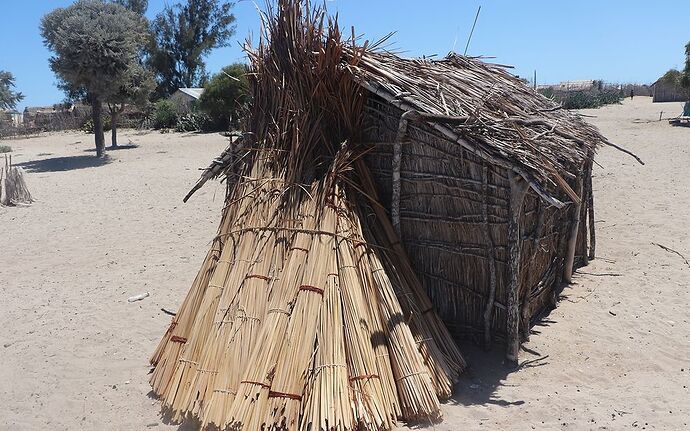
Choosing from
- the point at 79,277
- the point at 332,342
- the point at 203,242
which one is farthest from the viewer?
the point at 203,242

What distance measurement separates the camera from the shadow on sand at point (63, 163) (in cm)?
1531

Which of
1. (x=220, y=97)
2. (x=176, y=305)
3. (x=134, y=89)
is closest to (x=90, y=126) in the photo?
(x=220, y=97)

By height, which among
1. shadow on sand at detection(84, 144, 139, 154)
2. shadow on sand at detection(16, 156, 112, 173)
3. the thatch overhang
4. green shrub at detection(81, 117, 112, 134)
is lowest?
shadow on sand at detection(16, 156, 112, 173)

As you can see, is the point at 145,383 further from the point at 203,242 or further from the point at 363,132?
the point at 203,242

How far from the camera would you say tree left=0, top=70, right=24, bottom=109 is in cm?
2876

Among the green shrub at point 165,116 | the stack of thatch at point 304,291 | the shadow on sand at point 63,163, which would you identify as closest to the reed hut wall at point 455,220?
the stack of thatch at point 304,291

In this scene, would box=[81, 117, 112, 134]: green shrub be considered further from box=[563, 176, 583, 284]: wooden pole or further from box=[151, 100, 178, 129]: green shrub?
box=[563, 176, 583, 284]: wooden pole

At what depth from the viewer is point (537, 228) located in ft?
15.5

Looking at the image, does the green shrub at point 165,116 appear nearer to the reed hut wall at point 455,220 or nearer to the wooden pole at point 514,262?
the reed hut wall at point 455,220

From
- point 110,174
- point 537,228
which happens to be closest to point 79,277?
point 537,228

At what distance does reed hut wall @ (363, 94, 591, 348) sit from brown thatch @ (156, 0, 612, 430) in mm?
10

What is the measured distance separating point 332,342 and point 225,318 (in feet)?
2.40

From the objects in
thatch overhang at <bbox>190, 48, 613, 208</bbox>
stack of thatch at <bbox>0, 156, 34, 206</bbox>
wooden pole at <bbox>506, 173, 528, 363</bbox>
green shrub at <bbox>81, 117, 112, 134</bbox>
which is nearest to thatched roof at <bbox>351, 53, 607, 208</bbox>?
thatch overhang at <bbox>190, 48, 613, 208</bbox>

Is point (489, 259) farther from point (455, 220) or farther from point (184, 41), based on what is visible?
point (184, 41)
